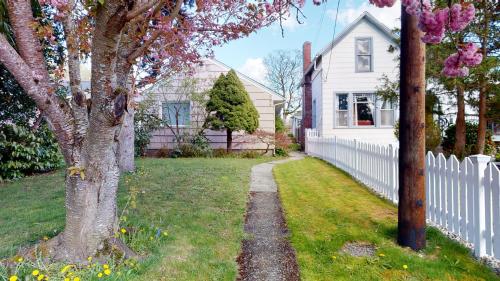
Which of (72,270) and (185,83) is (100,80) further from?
(185,83)

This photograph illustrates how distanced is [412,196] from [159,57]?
5.53 m

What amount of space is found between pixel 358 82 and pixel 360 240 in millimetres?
13789

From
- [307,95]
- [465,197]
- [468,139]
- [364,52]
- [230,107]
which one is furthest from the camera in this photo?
[307,95]

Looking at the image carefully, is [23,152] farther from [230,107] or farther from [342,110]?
[342,110]

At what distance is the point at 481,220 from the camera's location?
12.1 ft

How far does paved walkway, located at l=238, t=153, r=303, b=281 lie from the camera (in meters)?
3.44

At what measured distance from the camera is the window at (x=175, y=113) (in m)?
16.5

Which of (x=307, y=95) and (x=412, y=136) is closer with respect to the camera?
(x=412, y=136)

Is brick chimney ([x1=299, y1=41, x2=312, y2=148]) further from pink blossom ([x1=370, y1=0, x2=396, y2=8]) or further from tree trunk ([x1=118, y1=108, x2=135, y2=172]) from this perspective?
pink blossom ([x1=370, y1=0, x2=396, y2=8])

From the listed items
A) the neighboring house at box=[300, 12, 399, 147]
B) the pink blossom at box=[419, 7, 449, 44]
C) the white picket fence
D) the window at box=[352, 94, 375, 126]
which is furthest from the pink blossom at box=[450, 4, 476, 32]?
the window at box=[352, 94, 375, 126]

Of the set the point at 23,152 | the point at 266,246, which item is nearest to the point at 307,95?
the point at 23,152

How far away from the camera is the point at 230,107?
48.5ft

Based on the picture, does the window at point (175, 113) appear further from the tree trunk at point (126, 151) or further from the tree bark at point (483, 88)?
the tree bark at point (483, 88)

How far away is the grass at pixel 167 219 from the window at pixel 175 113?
7859 millimetres
